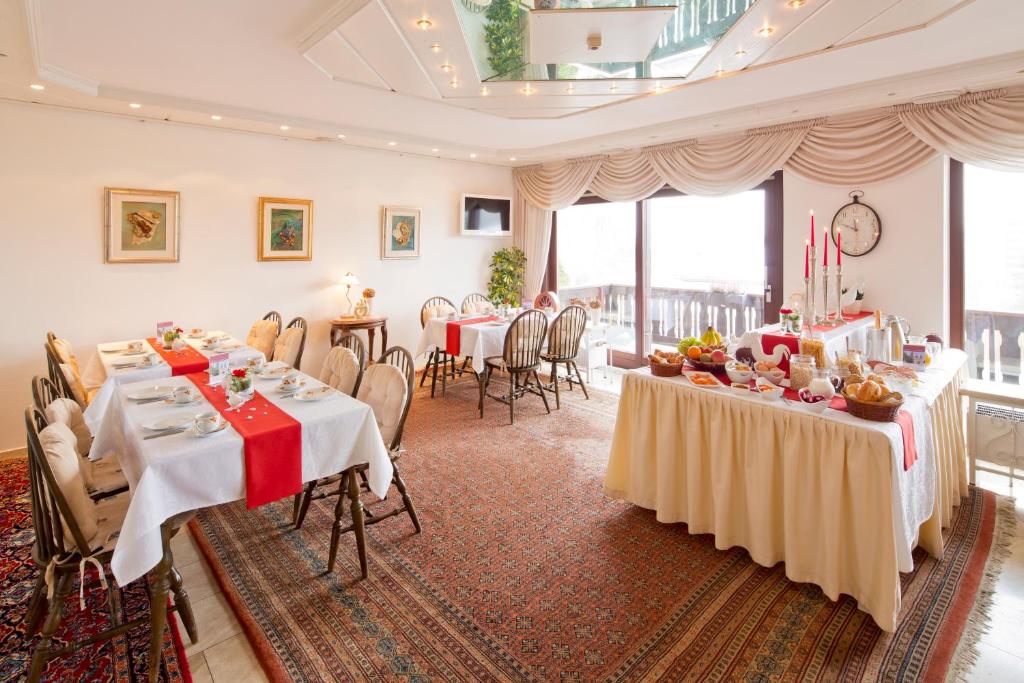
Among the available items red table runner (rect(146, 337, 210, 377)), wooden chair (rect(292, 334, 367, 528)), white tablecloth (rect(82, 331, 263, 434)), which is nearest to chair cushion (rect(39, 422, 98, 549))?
wooden chair (rect(292, 334, 367, 528))

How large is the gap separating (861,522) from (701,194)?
4068mm

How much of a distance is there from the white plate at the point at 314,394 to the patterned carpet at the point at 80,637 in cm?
108

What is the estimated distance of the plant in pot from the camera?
7270 millimetres

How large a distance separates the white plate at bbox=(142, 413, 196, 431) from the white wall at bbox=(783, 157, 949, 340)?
512cm

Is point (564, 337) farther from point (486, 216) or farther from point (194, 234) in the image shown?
point (194, 234)

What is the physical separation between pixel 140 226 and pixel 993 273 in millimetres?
7217

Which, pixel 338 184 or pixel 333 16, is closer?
pixel 333 16

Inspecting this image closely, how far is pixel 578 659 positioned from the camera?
77.2 inches

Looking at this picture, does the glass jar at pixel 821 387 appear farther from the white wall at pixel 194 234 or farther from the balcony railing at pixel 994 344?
the white wall at pixel 194 234

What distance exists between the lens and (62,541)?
6.07ft

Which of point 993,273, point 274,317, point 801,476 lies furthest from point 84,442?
point 993,273

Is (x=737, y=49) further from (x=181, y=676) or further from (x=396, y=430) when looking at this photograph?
(x=181, y=676)

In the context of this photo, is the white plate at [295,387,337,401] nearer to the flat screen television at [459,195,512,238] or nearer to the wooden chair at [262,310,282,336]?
the wooden chair at [262,310,282,336]

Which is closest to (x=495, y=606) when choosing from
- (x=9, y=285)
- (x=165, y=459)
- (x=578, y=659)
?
(x=578, y=659)
